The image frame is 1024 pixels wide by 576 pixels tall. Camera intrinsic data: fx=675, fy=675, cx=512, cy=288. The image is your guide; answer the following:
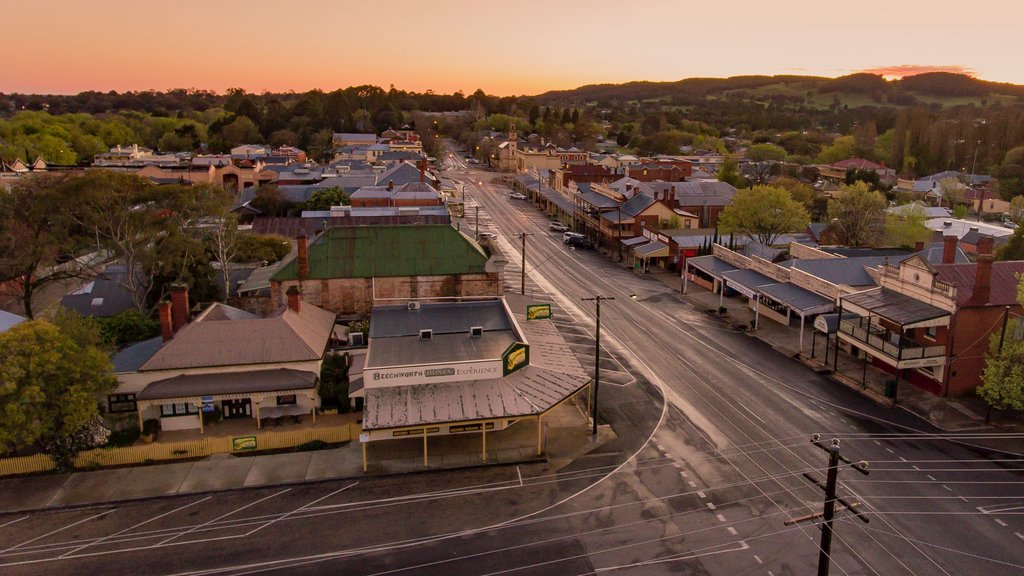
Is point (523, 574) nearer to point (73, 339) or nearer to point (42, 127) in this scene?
point (73, 339)

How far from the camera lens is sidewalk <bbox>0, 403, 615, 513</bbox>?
29109 millimetres

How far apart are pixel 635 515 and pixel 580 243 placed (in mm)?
60284

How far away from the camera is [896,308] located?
39219 millimetres

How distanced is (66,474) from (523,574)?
71.9 feet

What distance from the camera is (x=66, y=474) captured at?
3067 centimetres

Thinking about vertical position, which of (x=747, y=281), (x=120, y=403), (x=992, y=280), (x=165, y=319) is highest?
(x=992, y=280)

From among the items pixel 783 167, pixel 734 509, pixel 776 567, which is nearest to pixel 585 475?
pixel 734 509

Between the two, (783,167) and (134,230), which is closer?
(134,230)

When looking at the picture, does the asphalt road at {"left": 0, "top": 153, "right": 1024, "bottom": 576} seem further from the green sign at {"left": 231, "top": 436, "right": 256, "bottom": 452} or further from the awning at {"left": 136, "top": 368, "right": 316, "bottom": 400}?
the awning at {"left": 136, "top": 368, "right": 316, "bottom": 400}

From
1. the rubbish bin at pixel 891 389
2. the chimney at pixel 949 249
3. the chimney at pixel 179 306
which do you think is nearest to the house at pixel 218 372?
the chimney at pixel 179 306

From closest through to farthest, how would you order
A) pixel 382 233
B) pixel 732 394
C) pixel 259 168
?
pixel 732 394 < pixel 382 233 < pixel 259 168

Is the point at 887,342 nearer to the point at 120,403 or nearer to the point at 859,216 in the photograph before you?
the point at 859,216

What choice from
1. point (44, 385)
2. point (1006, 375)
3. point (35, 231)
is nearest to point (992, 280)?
point (1006, 375)

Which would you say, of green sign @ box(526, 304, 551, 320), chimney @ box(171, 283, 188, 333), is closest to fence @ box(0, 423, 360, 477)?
chimney @ box(171, 283, 188, 333)
